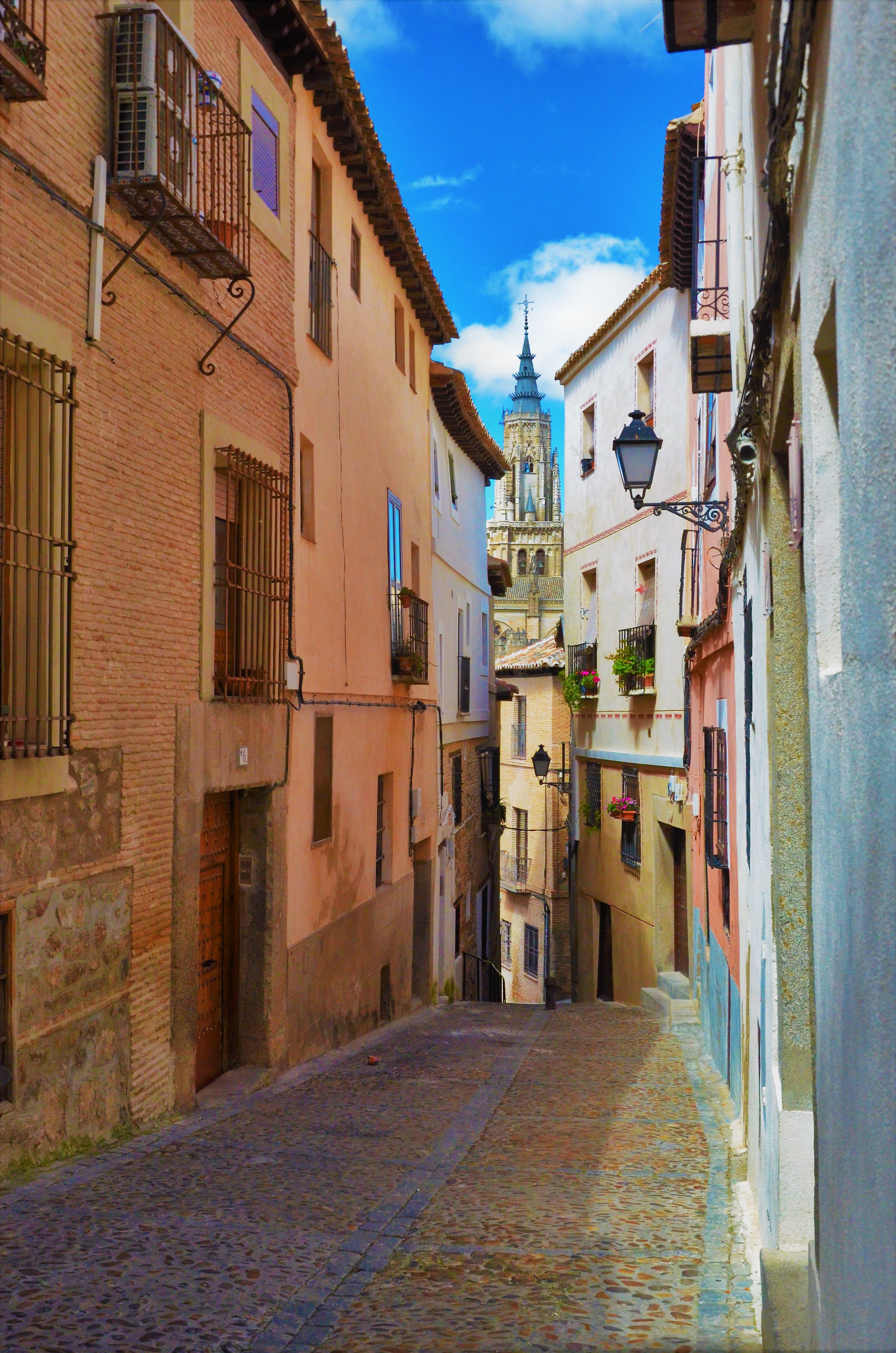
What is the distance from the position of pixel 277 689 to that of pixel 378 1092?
3.44 meters

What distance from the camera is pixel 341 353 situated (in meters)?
13.4

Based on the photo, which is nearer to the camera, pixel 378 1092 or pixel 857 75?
pixel 857 75

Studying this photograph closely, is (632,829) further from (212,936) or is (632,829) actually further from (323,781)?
(212,936)

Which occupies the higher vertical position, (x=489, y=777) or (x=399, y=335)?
(x=399, y=335)

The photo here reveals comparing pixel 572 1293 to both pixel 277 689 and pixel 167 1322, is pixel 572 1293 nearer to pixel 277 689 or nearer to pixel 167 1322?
pixel 167 1322

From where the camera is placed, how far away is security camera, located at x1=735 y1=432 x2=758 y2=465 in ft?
20.5

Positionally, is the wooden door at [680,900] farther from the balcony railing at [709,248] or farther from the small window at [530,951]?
the small window at [530,951]

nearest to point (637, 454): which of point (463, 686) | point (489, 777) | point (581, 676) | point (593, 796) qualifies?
point (581, 676)

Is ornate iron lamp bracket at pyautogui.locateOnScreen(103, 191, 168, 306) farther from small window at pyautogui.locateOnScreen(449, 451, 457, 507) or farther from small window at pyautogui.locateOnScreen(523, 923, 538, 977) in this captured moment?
small window at pyautogui.locateOnScreen(523, 923, 538, 977)

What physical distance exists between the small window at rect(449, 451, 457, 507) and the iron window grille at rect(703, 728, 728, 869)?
36.4ft

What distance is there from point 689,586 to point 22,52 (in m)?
11.0

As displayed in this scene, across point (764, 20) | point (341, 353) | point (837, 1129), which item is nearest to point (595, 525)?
point (341, 353)

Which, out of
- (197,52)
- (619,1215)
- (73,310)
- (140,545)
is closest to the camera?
(619,1215)

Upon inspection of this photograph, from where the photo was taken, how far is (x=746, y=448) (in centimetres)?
631
